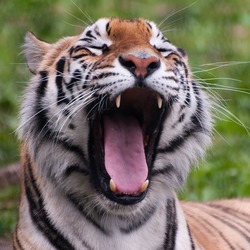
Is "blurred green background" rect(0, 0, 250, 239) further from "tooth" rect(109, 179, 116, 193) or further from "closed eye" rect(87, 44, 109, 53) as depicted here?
"tooth" rect(109, 179, 116, 193)

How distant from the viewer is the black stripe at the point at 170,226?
4062 mm

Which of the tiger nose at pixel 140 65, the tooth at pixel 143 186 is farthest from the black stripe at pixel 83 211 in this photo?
the tiger nose at pixel 140 65

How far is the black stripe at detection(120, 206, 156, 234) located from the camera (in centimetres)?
396

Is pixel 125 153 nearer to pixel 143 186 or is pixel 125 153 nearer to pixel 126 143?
pixel 126 143

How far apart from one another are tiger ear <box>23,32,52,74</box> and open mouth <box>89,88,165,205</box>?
0.46 meters

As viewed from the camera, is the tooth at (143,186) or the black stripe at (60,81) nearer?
the tooth at (143,186)

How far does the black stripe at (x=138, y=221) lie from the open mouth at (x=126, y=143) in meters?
0.15

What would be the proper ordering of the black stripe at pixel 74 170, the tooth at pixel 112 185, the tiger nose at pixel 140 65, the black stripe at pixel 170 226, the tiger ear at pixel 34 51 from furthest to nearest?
the tiger ear at pixel 34 51, the black stripe at pixel 170 226, the black stripe at pixel 74 170, the tooth at pixel 112 185, the tiger nose at pixel 140 65

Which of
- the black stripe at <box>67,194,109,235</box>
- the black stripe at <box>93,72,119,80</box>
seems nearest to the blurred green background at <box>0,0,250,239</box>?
the black stripe at <box>67,194,109,235</box>

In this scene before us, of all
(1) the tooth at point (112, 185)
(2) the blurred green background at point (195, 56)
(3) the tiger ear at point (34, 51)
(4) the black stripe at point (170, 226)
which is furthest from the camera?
(2) the blurred green background at point (195, 56)

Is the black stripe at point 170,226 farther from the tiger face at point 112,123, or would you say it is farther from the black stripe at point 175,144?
the black stripe at point 175,144

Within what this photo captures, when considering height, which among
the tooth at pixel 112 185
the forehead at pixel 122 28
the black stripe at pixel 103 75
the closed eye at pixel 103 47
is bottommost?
the tooth at pixel 112 185

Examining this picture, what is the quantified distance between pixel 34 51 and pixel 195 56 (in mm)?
4066

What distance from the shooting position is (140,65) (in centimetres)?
362
